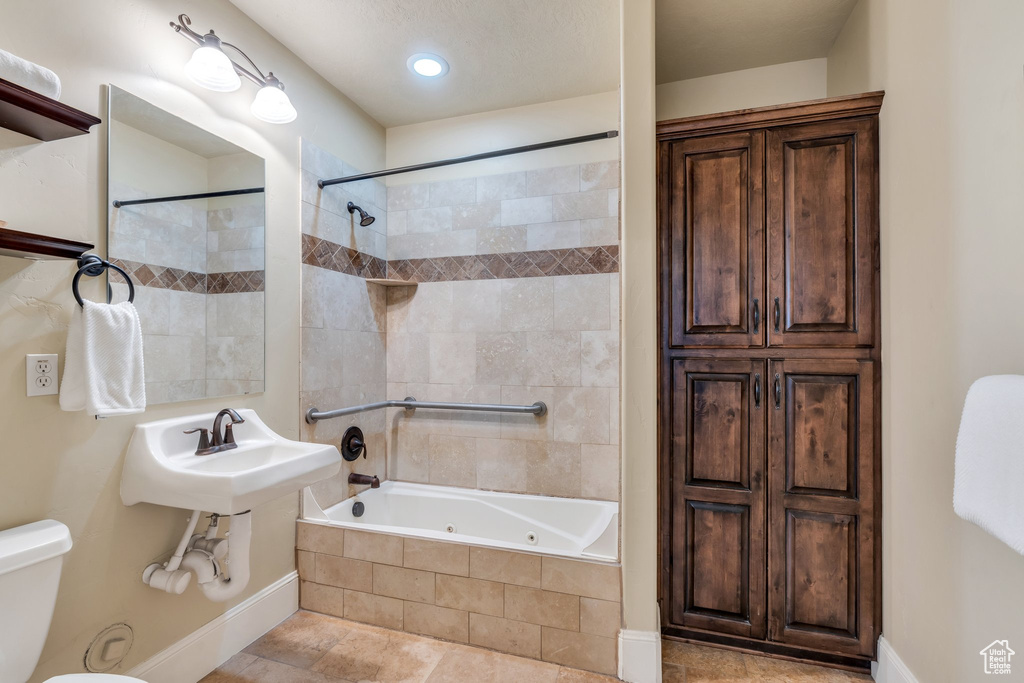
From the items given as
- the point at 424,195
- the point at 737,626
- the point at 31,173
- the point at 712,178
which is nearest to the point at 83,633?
the point at 31,173

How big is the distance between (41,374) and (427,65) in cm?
206

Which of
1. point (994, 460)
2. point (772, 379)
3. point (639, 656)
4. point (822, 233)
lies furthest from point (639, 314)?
point (639, 656)

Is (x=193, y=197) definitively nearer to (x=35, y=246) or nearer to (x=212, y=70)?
(x=212, y=70)

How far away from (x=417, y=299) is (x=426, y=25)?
146 cm

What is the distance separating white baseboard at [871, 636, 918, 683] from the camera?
4.88 feet

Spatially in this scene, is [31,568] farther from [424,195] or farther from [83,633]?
[424,195]

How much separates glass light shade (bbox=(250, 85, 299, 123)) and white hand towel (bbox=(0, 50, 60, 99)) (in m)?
0.82

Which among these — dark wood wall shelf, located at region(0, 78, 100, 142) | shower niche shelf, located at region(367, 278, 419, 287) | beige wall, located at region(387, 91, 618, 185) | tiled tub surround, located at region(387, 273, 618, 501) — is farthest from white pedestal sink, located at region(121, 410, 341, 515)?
beige wall, located at region(387, 91, 618, 185)

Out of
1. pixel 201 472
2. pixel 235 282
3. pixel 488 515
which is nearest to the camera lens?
pixel 201 472

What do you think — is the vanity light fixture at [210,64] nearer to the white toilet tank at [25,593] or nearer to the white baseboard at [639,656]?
the white toilet tank at [25,593]

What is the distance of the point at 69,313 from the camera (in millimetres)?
1362

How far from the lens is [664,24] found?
2.07 meters

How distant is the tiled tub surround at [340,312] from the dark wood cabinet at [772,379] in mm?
1685

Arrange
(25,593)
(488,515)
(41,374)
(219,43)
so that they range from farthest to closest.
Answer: (488,515), (219,43), (41,374), (25,593)
